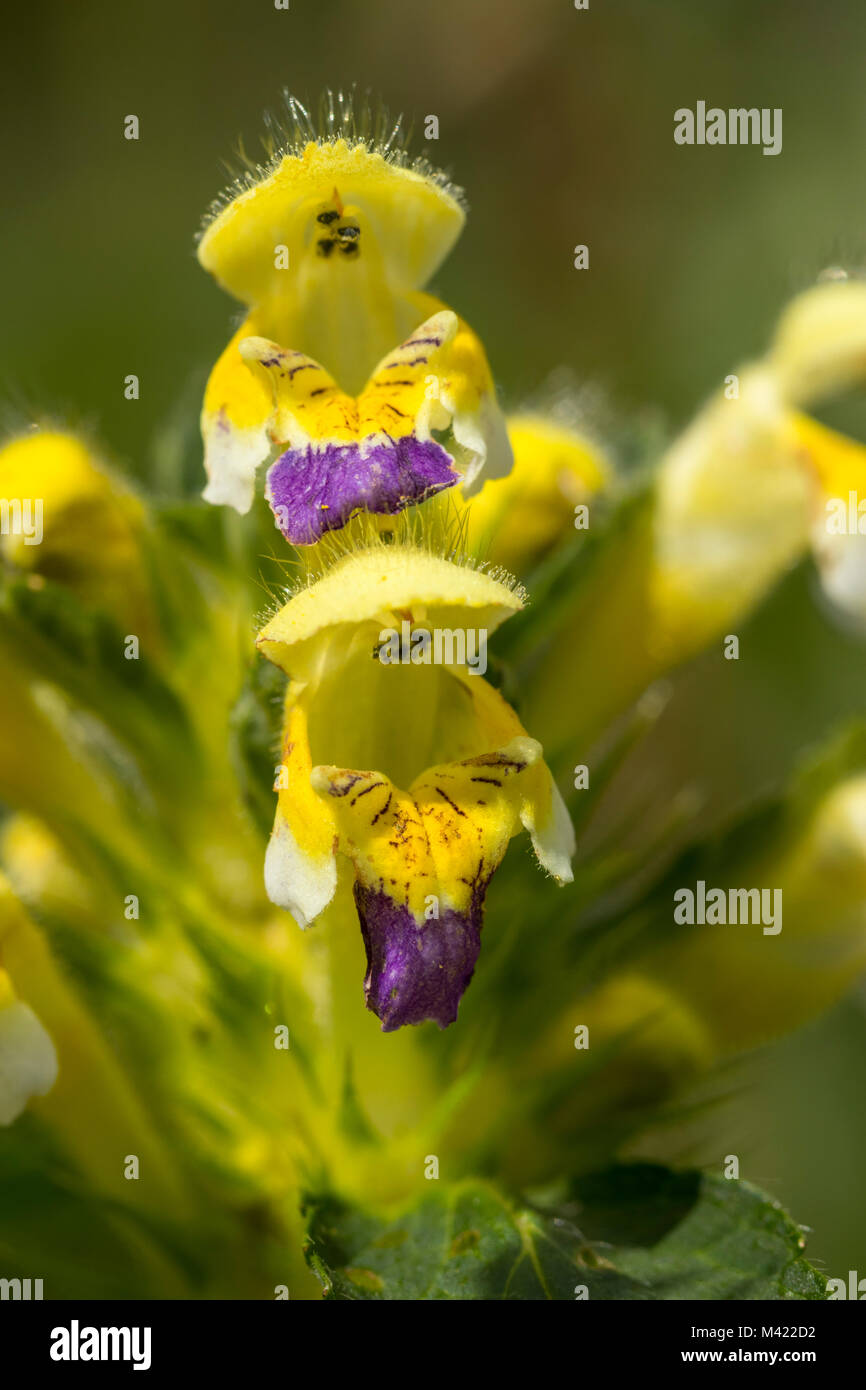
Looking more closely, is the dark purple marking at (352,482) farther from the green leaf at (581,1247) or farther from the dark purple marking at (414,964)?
the green leaf at (581,1247)

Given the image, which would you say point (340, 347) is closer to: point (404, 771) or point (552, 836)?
point (404, 771)
